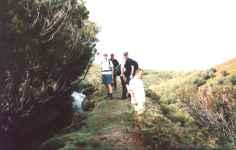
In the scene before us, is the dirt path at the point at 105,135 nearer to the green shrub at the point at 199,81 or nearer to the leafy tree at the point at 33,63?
the leafy tree at the point at 33,63

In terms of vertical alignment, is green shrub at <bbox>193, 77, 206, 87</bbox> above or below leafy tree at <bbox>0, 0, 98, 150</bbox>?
below

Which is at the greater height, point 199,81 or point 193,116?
point 199,81

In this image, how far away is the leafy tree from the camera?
13758mm

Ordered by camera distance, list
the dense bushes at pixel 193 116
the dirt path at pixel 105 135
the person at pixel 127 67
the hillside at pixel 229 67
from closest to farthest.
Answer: the dirt path at pixel 105 135
the dense bushes at pixel 193 116
the person at pixel 127 67
the hillside at pixel 229 67

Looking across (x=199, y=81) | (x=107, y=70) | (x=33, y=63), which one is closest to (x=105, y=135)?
(x=33, y=63)

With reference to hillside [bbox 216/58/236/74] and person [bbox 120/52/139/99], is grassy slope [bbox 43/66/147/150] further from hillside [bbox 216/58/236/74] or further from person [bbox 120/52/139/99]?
hillside [bbox 216/58/236/74]

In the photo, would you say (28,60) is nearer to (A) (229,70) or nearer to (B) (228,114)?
(B) (228,114)

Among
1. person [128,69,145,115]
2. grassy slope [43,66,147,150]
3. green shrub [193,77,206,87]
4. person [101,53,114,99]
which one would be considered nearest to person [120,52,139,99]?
grassy slope [43,66,147,150]

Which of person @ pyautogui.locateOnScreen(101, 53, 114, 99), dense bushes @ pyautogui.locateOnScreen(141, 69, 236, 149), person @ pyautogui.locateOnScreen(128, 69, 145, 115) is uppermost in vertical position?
person @ pyautogui.locateOnScreen(101, 53, 114, 99)

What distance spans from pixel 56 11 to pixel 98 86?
45.8 feet

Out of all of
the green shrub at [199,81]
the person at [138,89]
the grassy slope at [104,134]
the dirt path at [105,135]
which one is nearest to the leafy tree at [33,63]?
the grassy slope at [104,134]

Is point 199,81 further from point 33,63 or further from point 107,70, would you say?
point 33,63

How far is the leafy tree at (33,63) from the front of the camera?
13.8 metres

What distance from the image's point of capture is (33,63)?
14992mm
